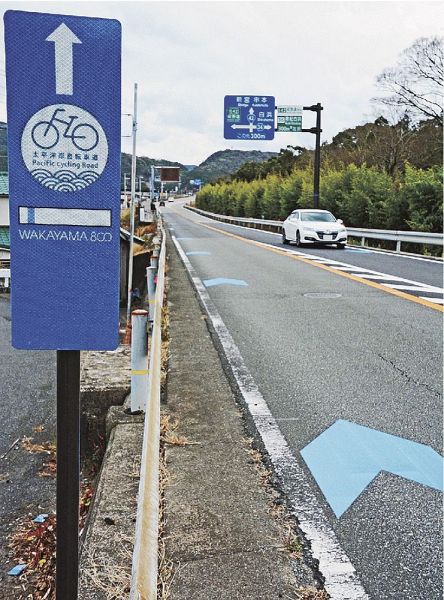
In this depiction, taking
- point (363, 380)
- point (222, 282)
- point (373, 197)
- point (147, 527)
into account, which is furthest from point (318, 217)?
point (147, 527)

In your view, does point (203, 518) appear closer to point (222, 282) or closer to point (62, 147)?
point (62, 147)

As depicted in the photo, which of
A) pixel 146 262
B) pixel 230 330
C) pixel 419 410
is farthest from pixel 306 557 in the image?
pixel 146 262

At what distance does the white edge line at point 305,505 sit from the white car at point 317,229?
1607 cm

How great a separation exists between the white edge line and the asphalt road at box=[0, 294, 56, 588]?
1.39 metres

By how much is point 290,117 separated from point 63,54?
1246 inches

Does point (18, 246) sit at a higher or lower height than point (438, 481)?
higher

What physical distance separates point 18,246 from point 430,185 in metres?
20.4

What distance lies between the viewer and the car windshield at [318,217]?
22344 millimetres

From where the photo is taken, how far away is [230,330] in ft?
25.4

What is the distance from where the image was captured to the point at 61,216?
1878 mm

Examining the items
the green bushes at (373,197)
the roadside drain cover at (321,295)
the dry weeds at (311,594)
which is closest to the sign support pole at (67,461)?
the dry weeds at (311,594)

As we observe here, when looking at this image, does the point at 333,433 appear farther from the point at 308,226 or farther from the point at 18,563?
the point at 308,226

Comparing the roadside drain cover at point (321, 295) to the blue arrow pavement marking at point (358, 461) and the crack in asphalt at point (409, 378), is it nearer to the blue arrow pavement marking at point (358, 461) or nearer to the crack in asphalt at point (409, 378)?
the crack in asphalt at point (409, 378)

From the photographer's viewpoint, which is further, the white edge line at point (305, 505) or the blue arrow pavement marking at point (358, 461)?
the blue arrow pavement marking at point (358, 461)
